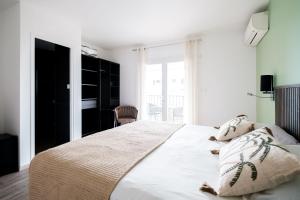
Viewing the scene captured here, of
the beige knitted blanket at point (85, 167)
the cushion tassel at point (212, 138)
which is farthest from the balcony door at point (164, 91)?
the beige knitted blanket at point (85, 167)

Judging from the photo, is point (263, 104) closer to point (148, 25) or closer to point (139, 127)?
point (139, 127)

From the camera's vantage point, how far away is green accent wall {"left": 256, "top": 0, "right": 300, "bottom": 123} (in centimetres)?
162

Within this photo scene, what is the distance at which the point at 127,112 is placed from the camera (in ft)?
15.0

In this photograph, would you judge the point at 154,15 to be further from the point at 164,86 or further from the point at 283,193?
the point at 283,193

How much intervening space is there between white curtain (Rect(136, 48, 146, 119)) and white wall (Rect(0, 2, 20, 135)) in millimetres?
2587

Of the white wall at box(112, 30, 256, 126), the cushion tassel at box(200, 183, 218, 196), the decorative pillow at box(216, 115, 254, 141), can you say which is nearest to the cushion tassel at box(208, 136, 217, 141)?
the decorative pillow at box(216, 115, 254, 141)

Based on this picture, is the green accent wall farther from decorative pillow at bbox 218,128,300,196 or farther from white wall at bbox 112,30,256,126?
decorative pillow at bbox 218,128,300,196

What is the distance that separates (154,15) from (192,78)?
162cm

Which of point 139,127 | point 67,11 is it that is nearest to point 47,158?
point 139,127

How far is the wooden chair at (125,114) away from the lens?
4.29 m

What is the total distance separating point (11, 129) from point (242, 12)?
4.06 meters

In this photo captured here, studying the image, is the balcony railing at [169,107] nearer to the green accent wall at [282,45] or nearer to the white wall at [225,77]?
the white wall at [225,77]

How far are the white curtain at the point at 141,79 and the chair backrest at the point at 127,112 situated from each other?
0.48 ft

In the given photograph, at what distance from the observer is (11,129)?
2635 mm
